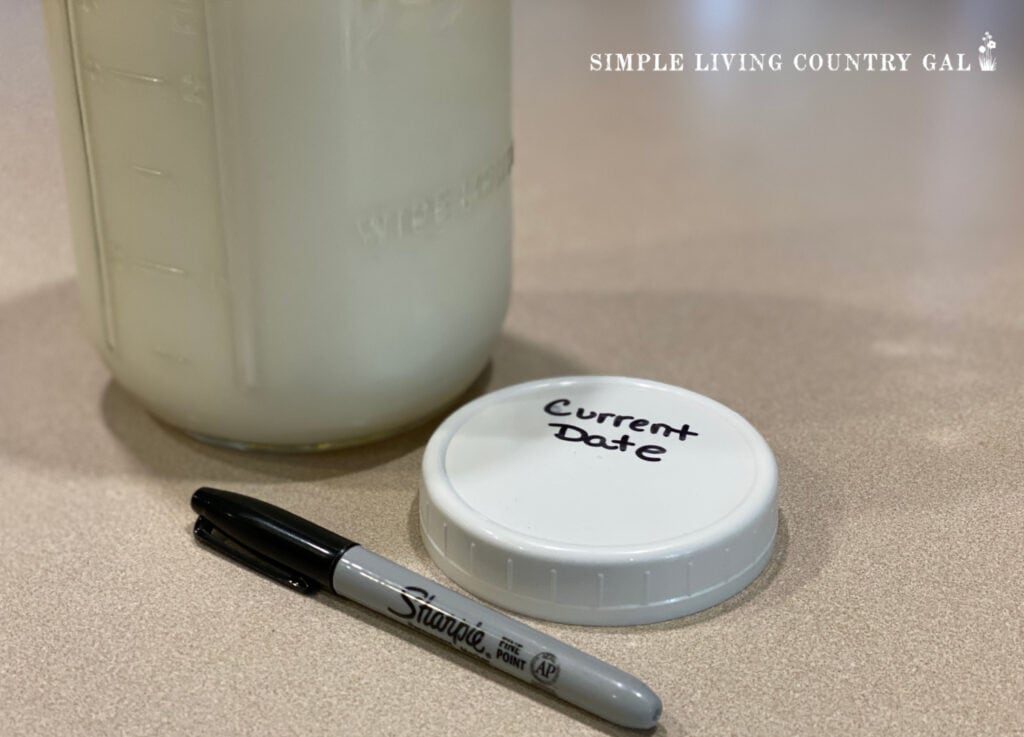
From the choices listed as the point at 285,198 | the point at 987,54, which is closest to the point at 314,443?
the point at 285,198

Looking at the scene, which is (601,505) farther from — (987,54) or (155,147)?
(987,54)

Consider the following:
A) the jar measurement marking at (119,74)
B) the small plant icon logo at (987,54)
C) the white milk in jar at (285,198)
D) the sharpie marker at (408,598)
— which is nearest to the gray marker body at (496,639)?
the sharpie marker at (408,598)

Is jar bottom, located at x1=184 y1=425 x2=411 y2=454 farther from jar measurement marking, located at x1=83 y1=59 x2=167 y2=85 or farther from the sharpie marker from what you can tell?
jar measurement marking, located at x1=83 y1=59 x2=167 y2=85

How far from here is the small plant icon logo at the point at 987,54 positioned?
1.25 metres

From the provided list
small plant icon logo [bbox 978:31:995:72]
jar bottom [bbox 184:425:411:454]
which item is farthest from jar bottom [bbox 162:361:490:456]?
small plant icon logo [bbox 978:31:995:72]

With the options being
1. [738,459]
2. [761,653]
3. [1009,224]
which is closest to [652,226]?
[1009,224]

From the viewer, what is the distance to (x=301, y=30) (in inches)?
23.0

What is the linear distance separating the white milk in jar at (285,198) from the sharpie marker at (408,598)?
80 millimetres

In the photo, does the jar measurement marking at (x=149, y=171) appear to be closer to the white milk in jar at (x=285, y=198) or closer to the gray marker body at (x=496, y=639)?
the white milk in jar at (x=285, y=198)

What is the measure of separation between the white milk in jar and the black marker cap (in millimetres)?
71

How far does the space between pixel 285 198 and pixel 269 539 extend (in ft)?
0.54

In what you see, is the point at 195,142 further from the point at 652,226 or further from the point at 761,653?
the point at 652,226

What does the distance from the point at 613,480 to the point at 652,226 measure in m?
0.43

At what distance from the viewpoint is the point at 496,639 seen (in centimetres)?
53
